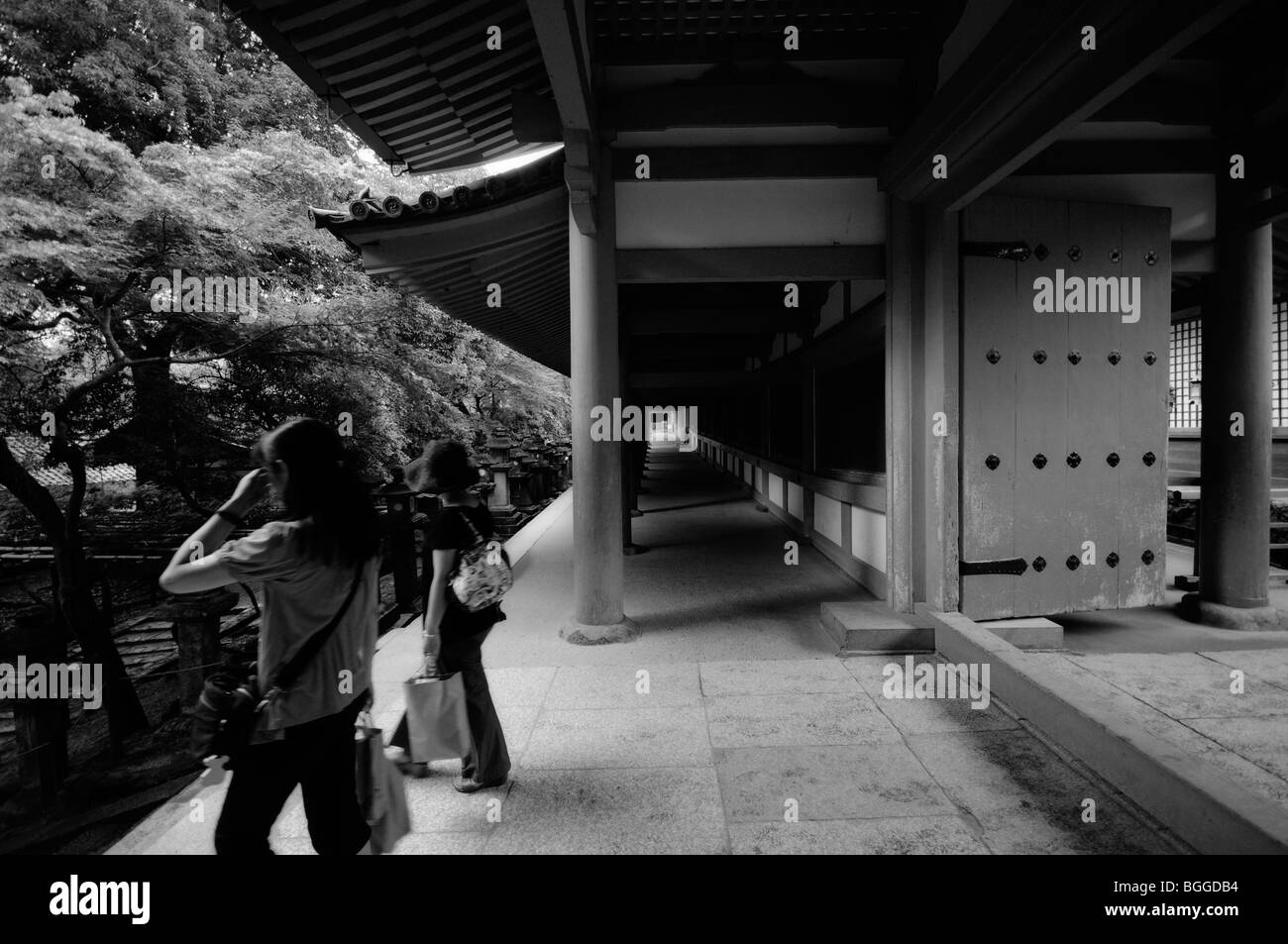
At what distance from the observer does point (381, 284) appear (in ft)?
39.5

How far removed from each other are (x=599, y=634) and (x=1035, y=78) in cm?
436

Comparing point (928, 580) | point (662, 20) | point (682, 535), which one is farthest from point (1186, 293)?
point (682, 535)

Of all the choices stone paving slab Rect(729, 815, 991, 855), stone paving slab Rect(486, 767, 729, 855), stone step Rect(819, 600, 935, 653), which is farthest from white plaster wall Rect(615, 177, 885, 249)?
stone paving slab Rect(729, 815, 991, 855)

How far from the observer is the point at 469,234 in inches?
218

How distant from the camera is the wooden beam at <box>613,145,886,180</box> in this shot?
5.14 metres

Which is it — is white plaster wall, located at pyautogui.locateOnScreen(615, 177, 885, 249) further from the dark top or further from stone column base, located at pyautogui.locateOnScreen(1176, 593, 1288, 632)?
stone column base, located at pyautogui.locateOnScreen(1176, 593, 1288, 632)

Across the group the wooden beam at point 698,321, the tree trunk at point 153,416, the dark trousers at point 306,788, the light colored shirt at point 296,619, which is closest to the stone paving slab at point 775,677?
the dark trousers at point 306,788

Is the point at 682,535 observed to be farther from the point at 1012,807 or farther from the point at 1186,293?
the point at 1012,807

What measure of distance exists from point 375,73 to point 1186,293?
21.3 ft

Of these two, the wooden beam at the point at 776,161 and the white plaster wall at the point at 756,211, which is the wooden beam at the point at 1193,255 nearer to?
the white plaster wall at the point at 756,211

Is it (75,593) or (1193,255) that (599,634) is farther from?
(75,593)

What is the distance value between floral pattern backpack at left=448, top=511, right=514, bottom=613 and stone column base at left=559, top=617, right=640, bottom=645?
230 cm

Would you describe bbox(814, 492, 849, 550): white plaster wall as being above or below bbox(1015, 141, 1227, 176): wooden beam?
below

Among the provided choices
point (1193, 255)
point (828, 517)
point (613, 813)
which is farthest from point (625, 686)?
point (1193, 255)
